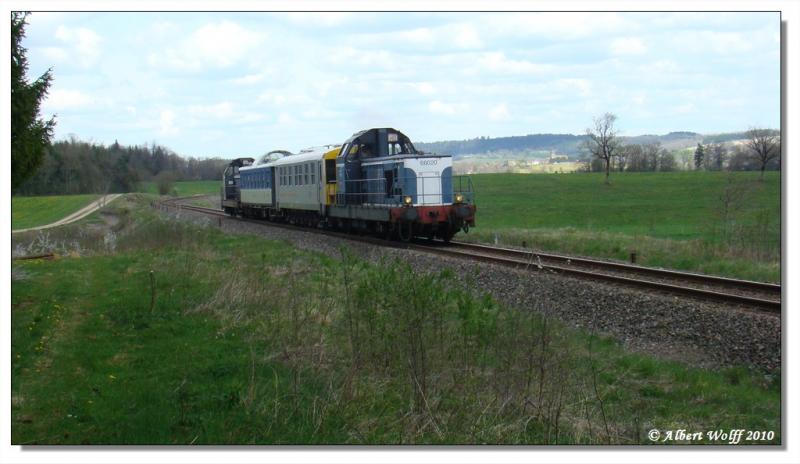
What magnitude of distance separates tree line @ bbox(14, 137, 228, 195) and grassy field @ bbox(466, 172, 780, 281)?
16397mm

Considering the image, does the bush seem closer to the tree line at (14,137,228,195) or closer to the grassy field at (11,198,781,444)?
the tree line at (14,137,228,195)

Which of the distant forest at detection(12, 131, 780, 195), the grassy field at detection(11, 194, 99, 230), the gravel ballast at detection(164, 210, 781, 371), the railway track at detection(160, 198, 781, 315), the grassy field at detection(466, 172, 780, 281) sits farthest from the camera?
the grassy field at detection(11, 194, 99, 230)

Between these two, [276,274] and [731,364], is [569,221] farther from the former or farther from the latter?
[731,364]

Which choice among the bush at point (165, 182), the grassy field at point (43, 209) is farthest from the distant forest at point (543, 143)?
the bush at point (165, 182)

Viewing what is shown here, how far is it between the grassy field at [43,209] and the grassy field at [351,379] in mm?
18314

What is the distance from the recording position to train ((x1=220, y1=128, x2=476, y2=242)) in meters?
23.0

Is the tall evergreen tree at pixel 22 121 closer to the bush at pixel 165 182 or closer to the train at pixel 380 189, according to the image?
the train at pixel 380 189

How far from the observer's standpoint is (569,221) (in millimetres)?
45875

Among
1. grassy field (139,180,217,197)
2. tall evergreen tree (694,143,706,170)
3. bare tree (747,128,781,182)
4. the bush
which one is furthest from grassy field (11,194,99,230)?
tall evergreen tree (694,143,706,170)

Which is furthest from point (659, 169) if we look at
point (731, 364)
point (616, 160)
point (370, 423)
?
point (370, 423)

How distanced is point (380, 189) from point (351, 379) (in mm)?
16822

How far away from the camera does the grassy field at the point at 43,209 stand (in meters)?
28.8

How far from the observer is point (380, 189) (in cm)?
2444

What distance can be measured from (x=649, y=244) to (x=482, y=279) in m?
11.2
